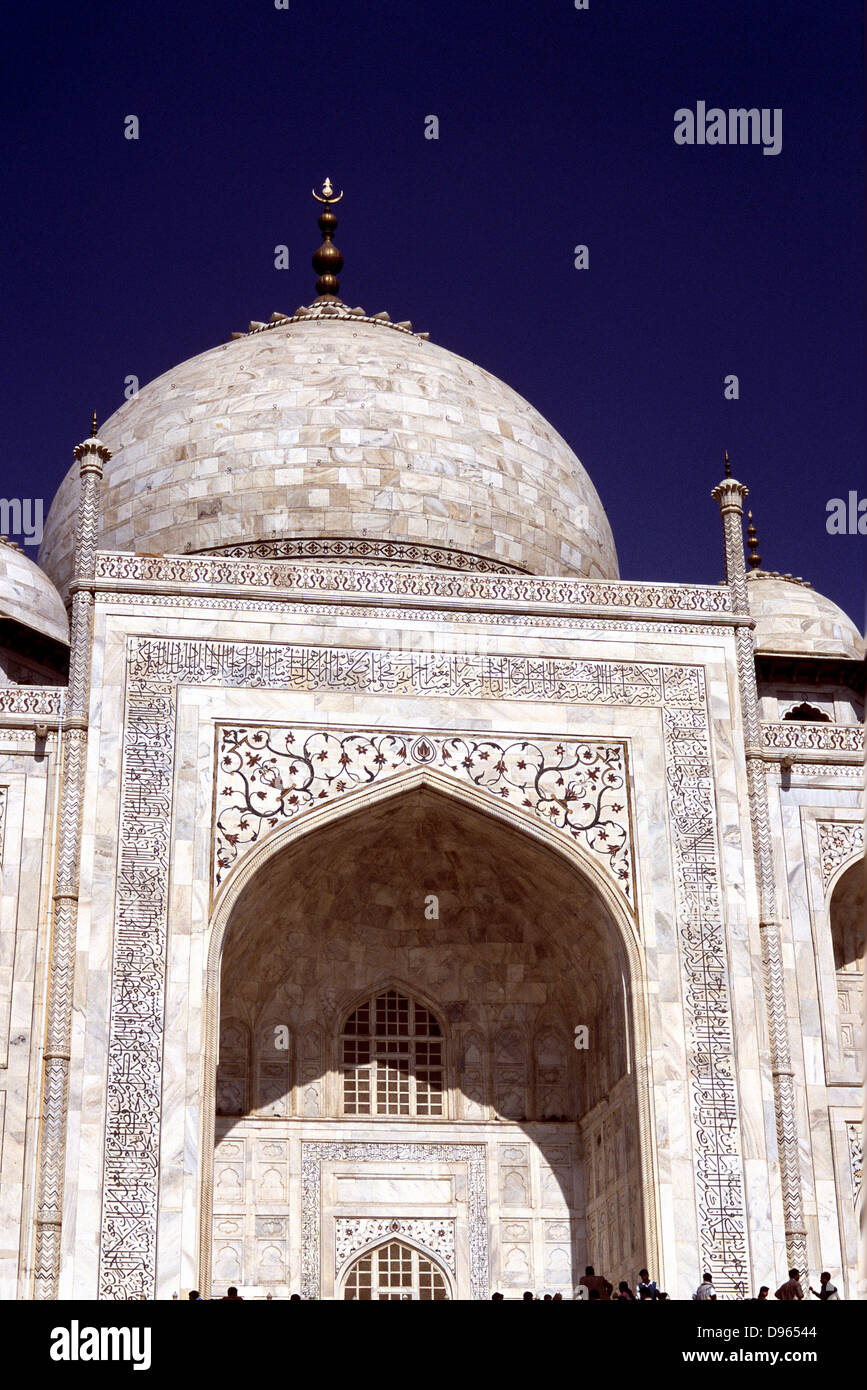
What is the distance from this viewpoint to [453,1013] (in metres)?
14.3

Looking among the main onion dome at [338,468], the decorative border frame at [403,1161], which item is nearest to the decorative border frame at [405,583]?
the main onion dome at [338,468]

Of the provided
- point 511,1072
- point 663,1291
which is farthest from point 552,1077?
point 663,1291

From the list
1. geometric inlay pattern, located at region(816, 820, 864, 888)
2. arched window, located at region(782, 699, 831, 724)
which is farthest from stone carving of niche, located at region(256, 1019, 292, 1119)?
arched window, located at region(782, 699, 831, 724)

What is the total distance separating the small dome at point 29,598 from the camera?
15977 millimetres

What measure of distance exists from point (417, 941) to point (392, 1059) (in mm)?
891

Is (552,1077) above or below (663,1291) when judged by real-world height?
above

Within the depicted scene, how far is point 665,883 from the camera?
1303 cm

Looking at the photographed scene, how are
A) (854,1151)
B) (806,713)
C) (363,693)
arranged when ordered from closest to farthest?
(854,1151) → (363,693) → (806,713)

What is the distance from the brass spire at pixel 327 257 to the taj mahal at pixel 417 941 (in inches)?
235

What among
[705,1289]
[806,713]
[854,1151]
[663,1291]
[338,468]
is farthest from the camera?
[806,713]

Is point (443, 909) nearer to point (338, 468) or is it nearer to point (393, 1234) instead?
point (393, 1234)

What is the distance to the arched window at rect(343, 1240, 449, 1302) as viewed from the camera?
13.4 metres

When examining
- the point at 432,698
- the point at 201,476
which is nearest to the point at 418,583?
the point at 432,698
